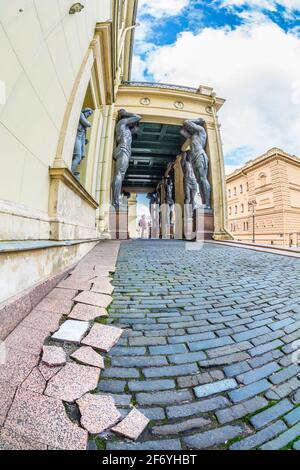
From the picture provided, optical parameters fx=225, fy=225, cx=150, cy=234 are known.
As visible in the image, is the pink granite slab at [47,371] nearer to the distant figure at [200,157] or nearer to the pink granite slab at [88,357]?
the pink granite slab at [88,357]

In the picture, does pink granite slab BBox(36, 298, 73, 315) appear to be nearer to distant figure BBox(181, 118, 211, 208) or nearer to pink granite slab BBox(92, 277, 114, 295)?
pink granite slab BBox(92, 277, 114, 295)

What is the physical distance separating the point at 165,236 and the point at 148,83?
9841 millimetres

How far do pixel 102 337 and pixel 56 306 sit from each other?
63 centimetres

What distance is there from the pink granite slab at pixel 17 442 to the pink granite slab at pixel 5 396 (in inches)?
2.7

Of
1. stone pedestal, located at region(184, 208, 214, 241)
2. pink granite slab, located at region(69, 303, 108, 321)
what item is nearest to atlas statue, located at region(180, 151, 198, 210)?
stone pedestal, located at region(184, 208, 214, 241)

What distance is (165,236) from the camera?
1727 cm

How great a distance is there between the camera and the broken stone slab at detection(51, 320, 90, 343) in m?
1.52

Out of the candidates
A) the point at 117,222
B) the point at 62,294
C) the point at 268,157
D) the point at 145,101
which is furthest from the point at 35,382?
the point at 268,157

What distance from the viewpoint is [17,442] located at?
0.85m

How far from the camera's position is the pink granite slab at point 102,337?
4.88 feet

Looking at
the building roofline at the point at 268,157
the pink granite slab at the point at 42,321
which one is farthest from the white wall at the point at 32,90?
the building roofline at the point at 268,157

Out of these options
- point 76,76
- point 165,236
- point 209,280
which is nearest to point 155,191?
point 165,236

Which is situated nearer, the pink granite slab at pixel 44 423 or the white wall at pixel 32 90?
the pink granite slab at pixel 44 423

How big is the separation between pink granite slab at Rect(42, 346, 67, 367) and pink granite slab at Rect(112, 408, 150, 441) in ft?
1.62
